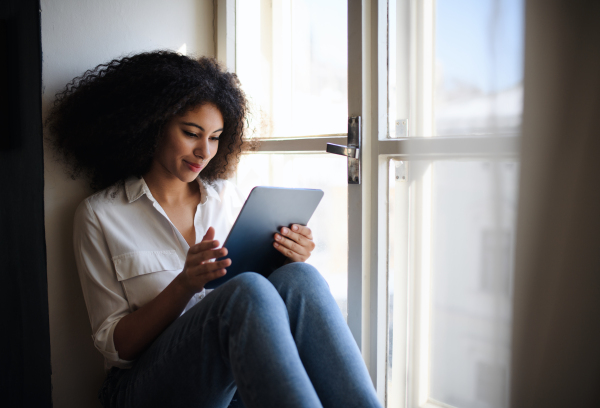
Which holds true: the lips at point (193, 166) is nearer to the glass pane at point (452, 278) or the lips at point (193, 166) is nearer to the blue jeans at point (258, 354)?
the blue jeans at point (258, 354)

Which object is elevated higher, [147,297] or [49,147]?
[49,147]

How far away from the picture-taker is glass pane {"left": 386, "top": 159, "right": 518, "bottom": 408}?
2.92 feet

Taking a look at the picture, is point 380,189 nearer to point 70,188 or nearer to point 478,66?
point 478,66

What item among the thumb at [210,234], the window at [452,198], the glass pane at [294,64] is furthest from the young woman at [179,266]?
the window at [452,198]

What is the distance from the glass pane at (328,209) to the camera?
131 cm

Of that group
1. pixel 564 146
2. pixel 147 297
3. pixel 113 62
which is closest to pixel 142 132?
pixel 113 62

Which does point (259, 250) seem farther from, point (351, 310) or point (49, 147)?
point (49, 147)

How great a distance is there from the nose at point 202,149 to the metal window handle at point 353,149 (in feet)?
1.06

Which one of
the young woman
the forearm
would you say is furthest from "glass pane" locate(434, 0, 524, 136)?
the forearm

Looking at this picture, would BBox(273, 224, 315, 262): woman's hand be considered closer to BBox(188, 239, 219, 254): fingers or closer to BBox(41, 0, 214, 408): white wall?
BBox(188, 239, 219, 254): fingers

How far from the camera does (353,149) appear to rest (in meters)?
1.11

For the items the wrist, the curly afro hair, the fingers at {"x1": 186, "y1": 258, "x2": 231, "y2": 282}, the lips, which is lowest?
the wrist

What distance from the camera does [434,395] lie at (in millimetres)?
1041

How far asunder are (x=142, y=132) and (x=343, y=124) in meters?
0.57
